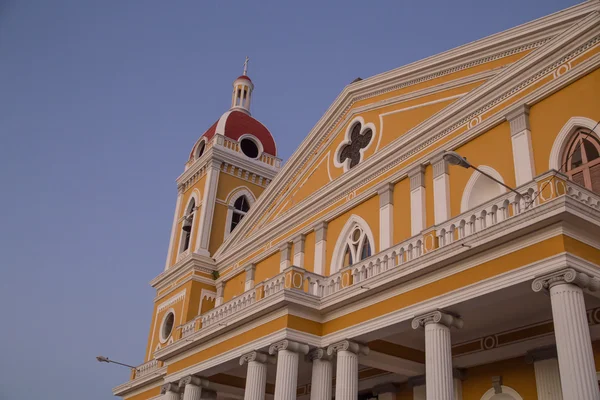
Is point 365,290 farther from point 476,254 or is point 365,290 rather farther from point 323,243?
point 323,243

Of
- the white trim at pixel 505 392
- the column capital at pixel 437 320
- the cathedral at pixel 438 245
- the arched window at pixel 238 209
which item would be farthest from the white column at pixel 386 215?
the arched window at pixel 238 209

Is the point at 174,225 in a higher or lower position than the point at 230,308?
higher

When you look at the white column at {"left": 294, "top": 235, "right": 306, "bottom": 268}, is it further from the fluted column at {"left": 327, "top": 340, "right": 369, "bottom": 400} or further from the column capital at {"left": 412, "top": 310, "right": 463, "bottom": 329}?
the column capital at {"left": 412, "top": 310, "right": 463, "bottom": 329}

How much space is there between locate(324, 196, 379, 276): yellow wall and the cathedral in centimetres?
5

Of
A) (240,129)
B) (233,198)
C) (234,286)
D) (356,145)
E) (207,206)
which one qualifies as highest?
(240,129)

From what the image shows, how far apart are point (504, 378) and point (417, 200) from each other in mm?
4734

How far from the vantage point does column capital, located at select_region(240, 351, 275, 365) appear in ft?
49.6

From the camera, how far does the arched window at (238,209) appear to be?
27.7 m

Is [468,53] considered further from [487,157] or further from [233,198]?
[233,198]

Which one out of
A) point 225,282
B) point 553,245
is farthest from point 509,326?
point 225,282

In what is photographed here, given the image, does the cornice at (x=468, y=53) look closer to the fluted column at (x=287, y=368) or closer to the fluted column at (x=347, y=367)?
the fluted column at (x=347, y=367)

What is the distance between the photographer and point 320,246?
1916cm

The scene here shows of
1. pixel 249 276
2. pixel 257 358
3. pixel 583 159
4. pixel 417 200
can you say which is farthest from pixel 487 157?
pixel 249 276

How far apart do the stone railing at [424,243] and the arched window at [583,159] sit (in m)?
2.00
